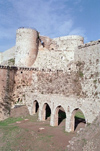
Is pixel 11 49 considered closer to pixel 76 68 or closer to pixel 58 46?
pixel 58 46

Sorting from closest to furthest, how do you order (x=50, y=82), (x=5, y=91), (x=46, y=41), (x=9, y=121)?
(x=50, y=82), (x=9, y=121), (x=5, y=91), (x=46, y=41)

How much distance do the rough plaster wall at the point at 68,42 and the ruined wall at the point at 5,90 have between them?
14069 mm

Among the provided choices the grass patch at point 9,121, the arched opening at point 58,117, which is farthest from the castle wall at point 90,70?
the grass patch at point 9,121

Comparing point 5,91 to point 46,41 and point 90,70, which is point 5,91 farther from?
point 90,70

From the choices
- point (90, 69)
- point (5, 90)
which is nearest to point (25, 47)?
point (5, 90)

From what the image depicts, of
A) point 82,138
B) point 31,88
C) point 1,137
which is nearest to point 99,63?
point 82,138

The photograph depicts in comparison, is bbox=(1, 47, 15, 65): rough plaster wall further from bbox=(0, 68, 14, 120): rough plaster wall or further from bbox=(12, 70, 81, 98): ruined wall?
bbox=(0, 68, 14, 120): rough plaster wall

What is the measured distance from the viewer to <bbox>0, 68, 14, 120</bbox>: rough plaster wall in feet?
87.1

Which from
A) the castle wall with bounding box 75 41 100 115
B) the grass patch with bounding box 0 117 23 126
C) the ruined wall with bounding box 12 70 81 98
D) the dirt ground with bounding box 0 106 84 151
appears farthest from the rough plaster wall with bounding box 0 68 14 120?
the castle wall with bounding box 75 41 100 115

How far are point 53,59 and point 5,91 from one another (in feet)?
37.3

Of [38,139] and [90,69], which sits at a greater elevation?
[90,69]

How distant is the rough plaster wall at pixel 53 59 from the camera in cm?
3159

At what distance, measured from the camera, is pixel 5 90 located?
27.5 meters

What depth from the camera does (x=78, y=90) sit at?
1775 centimetres
